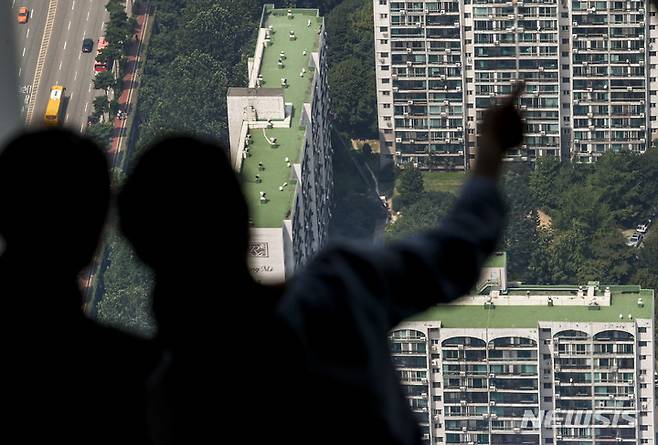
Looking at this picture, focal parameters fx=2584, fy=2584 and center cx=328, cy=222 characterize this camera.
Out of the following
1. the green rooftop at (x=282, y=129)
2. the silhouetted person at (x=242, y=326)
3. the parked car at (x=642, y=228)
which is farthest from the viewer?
the parked car at (x=642, y=228)

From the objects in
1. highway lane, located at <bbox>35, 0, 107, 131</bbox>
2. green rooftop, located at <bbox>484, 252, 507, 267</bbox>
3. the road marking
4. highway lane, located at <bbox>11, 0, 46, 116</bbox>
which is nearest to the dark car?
highway lane, located at <bbox>35, 0, 107, 131</bbox>

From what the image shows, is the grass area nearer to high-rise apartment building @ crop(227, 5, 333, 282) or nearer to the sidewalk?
high-rise apartment building @ crop(227, 5, 333, 282)

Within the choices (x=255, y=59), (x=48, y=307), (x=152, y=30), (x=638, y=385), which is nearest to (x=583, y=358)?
(x=638, y=385)

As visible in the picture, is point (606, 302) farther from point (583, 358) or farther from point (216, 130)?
point (216, 130)

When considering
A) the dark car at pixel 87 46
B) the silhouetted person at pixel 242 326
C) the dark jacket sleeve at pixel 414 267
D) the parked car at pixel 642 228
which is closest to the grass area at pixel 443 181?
the parked car at pixel 642 228

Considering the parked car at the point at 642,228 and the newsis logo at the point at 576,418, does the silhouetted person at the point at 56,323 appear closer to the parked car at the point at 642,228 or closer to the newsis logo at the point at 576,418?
the newsis logo at the point at 576,418

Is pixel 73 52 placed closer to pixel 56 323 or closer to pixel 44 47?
pixel 44 47
